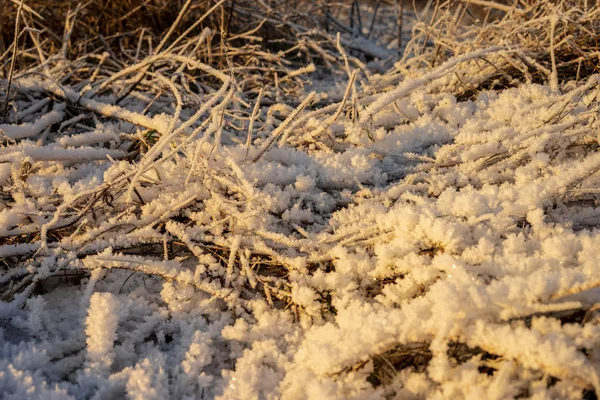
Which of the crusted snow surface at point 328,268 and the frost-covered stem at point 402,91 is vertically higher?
the frost-covered stem at point 402,91

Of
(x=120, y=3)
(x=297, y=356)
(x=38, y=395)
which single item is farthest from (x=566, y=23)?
(x=120, y=3)

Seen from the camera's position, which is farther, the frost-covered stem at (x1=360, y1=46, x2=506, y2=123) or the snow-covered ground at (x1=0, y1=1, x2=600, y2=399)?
the frost-covered stem at (x1=360, y1=46, x2=506, y2=123)

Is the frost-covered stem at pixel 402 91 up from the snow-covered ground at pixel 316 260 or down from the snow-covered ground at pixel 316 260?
up

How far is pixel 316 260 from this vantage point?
1.02 meters

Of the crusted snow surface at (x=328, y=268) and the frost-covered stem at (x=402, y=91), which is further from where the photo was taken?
the frost-covered stem at (x=402, y=91)

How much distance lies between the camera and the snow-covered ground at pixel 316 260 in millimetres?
761

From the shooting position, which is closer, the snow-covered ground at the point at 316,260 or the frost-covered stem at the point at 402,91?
the snow-covered ground at the point at 316,260

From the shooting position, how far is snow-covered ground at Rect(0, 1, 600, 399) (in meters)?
0.76

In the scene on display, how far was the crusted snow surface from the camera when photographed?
0.76 meters

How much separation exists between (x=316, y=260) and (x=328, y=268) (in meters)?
0.04

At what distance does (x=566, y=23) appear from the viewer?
1640 millimetres

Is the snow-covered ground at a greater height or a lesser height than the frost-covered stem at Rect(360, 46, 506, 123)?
lesser

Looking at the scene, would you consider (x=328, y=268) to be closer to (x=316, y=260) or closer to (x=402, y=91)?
(x=316, y=260)

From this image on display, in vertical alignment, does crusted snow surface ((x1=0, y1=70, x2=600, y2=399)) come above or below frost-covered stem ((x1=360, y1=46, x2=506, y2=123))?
below
